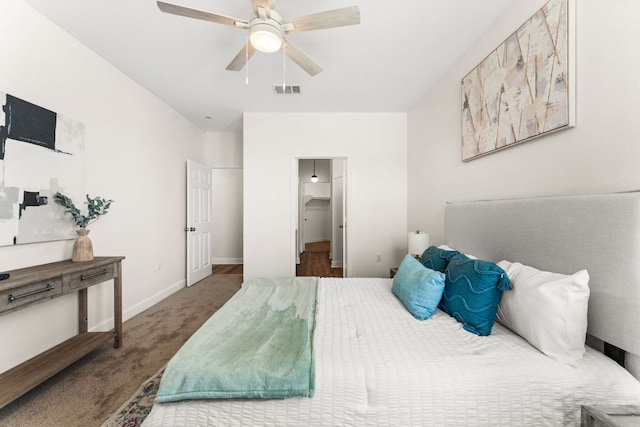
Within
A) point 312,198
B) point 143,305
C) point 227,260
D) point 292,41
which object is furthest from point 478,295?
point 312,198

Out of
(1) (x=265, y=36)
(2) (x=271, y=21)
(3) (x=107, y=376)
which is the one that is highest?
(2) (x=271, y=21)

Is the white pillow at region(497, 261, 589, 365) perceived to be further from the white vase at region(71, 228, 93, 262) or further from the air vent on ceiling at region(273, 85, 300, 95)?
the white vase at region(71, 228, 93, 262)

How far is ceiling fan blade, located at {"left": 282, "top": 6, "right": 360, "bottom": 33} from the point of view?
57.5 inches

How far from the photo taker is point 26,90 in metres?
1.87

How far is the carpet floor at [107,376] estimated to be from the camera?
1.53 metres

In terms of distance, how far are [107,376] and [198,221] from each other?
271 cm

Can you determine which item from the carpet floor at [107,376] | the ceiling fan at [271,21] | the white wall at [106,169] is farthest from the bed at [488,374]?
the white wall at [106,169]

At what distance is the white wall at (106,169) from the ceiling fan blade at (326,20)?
199 cm

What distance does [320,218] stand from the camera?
8.87m

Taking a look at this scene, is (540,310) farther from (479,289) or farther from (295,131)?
(295,131)

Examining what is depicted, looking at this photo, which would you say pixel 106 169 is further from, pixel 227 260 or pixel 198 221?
pixel 227 260

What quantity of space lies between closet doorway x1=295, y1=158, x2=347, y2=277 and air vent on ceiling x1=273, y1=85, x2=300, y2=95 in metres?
1.47

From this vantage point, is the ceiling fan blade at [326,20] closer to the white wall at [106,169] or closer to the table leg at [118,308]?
the white wall at [106,169]

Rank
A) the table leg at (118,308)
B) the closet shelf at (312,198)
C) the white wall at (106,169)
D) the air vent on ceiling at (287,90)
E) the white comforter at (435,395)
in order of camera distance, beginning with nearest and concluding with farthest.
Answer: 1. the white comforter at (435,395)
2. the white wall at (106,169)
3. the table leg at (118,308)
4. the air vent on ceiling at (287,90)
5. the closet shelf at (312,198)
